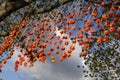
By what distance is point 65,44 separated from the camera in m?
8.88

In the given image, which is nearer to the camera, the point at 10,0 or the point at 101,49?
the point at 10,0

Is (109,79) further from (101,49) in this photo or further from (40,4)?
(40,4)

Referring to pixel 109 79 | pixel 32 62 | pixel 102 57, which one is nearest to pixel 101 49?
pixel 102 57

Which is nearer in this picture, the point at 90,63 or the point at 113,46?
the point at 113,46

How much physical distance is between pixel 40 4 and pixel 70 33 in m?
7.01

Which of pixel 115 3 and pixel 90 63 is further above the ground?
pixel 90 63

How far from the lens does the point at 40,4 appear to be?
51.6ft

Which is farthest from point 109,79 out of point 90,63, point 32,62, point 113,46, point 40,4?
point 32,62

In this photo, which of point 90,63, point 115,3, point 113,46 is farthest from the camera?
Answer: point 90,63

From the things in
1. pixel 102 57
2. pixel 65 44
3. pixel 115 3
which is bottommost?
pixel 65 44

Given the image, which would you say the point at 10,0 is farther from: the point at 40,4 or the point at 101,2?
the point at 40,4

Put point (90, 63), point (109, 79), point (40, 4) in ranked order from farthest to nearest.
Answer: point (109, 79), point (90, 63), point (40, 4)

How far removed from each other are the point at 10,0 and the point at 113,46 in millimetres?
11086

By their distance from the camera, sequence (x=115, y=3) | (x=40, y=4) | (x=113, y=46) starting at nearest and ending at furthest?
(x=115, y=3), (x=40, y=4), (x=113, y=46)
